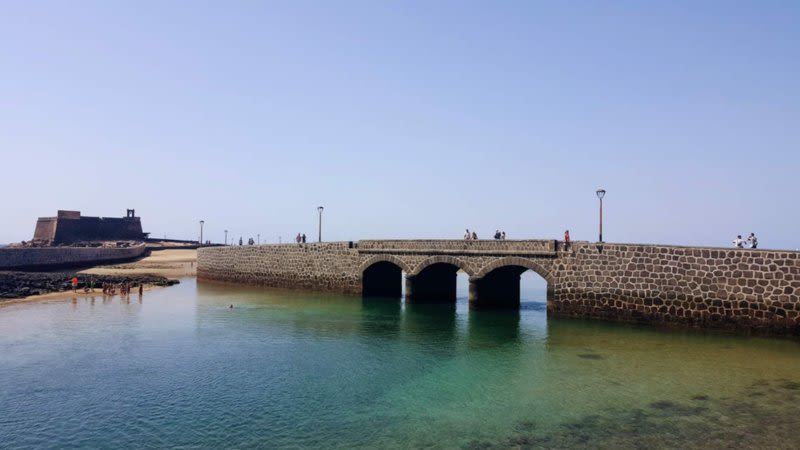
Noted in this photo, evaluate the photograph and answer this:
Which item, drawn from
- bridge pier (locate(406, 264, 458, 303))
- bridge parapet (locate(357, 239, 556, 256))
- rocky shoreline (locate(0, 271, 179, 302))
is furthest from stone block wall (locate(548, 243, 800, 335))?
rocky shoreline (locate(0, 271, 179, 302))

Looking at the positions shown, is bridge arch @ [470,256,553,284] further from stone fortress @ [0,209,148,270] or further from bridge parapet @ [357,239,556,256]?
stone fortress @ [0,209,148,270]

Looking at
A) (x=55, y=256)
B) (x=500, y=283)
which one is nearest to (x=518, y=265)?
(x=500, y=283)

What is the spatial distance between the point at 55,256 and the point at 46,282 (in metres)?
17.2

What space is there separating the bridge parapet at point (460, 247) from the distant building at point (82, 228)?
183 feet

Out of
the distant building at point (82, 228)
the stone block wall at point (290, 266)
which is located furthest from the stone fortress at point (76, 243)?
the stone block wall at point (290, 266)

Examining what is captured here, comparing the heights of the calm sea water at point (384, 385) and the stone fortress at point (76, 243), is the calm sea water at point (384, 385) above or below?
below

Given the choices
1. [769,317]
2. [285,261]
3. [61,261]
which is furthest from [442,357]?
[61,261]

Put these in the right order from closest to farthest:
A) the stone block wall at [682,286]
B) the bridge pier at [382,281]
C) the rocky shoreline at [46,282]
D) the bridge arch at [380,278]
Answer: the stone block wall at [682,286] → the rocky shoreline at [46,282] → the bridge arch at [380,278] → the bridge pier at [382,281]

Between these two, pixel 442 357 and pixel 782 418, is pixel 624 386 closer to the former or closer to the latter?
pixel 782 418

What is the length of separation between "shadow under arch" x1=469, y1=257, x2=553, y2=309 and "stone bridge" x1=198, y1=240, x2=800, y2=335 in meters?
0.06

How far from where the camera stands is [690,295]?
85.4 feet

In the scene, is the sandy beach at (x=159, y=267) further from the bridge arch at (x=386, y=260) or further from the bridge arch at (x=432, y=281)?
the bridge arch at (x=432, y=281)

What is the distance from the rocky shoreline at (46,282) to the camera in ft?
131

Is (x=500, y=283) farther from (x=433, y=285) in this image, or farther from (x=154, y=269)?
(x=154, y=269)
